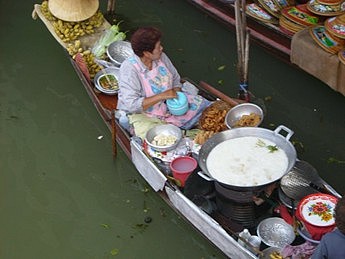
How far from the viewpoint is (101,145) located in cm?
570

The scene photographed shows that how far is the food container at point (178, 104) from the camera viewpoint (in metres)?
4.71

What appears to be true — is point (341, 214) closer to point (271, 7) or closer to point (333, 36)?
point (333, 36)

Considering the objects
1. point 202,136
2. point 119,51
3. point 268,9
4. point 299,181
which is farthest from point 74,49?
point 299,181

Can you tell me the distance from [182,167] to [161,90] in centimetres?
74

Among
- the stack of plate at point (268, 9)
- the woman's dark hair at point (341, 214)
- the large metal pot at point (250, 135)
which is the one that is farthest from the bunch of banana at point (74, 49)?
the woman's dark hair at point (341, 214)

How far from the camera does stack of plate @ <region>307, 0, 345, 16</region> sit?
587cm

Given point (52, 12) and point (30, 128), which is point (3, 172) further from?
point (52, 12)

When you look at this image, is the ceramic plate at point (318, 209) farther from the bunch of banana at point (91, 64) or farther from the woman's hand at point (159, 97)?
the bunch of banana at point (91, 64)

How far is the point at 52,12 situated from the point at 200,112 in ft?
7.27

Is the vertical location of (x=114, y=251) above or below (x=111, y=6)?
below

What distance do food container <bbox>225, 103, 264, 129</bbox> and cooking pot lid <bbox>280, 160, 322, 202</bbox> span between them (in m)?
0.61

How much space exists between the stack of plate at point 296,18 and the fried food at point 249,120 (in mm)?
1906

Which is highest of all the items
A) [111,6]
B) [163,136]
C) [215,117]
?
[215,117]

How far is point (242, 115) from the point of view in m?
4.73
